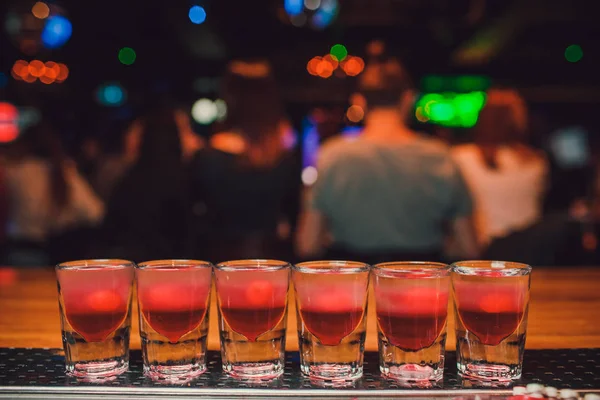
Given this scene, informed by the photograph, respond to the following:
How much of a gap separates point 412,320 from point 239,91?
2.39 m

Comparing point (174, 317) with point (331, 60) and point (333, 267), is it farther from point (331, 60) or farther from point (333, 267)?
point (331, 60)

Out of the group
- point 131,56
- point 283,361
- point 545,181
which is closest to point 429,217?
point 545,181

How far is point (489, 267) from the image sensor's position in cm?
100

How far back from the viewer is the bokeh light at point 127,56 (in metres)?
10.5

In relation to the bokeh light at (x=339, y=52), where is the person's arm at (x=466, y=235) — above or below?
below

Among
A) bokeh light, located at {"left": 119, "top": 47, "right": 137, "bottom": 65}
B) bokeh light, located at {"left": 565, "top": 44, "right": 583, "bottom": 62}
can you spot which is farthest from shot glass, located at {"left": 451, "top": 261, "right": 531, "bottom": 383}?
bokeh light, located at {"left": 119, "top": 47, "right": 137, "bottom": 65}

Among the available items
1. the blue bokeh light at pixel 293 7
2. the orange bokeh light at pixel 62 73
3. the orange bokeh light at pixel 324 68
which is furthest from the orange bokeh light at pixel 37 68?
the blue bokeh light at pixel 293 7

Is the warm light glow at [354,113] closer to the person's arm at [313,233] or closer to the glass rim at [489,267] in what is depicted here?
the person's arm at [313,233]

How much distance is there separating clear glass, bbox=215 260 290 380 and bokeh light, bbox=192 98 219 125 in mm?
11131

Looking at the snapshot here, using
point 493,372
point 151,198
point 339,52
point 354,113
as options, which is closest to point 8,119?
point 339,52

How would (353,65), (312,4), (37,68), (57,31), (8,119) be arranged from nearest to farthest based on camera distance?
(312,4), (57,31), (353,65), (37,68), (8,119)

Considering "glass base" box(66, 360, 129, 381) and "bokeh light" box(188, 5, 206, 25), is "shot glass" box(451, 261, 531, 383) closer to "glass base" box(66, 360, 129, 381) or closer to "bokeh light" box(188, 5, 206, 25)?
"glass base" box(66, 360, 129, 381)

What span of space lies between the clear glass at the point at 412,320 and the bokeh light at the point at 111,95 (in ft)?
36.1

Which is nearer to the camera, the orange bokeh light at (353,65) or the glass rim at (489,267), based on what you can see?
the glass rim at (489,267)
